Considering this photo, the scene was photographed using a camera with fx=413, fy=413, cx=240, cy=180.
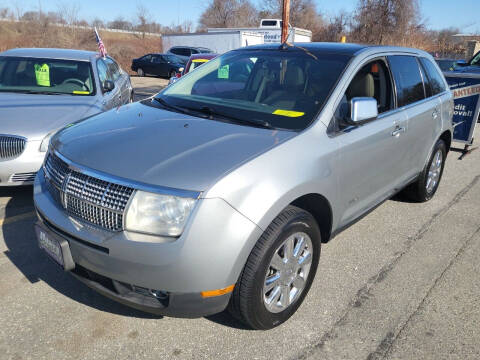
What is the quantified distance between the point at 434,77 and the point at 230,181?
362cm

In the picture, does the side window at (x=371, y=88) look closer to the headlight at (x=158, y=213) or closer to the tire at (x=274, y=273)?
the tire at (x=274, y=273)

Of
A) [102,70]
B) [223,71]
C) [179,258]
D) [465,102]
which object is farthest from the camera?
[465,102]

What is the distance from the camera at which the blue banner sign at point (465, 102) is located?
714cm

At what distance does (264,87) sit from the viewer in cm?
335

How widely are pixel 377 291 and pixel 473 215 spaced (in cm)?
229

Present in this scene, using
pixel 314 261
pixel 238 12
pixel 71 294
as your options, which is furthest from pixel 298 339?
pixel 238 12

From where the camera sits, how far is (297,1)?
171 feet

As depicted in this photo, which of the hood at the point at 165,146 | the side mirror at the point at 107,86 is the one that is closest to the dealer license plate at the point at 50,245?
the hood at the point at 165,146

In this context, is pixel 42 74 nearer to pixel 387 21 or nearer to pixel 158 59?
pixel 158 59

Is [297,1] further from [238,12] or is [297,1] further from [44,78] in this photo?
[44,78]

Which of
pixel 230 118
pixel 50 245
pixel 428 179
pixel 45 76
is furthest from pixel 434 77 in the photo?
pixel 45 76

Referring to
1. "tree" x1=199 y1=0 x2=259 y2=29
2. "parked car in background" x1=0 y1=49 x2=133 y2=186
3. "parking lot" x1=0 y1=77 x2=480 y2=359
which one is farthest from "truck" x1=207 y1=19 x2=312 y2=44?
"tree" x1=199 y1=0 x2=259 y2=29

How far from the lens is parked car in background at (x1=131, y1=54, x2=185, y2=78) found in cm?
2202

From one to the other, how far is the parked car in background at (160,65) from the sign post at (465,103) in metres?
16.3
